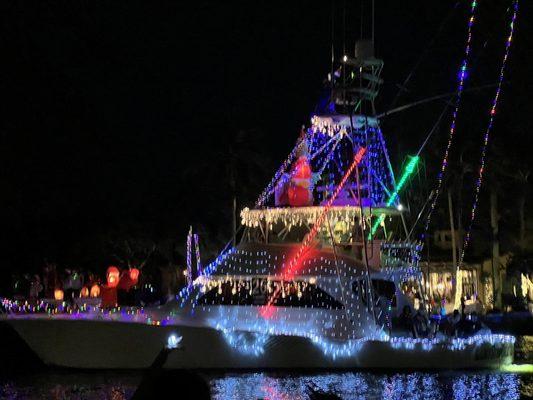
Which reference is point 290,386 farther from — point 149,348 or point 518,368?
point 518,368

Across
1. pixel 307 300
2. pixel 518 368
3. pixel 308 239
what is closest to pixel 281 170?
pixel 308 239

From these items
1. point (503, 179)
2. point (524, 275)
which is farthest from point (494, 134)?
point (524, 275)

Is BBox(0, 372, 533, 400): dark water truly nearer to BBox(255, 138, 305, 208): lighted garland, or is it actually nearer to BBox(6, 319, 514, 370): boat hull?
BBox(6, 319, 514, 370): boat hull

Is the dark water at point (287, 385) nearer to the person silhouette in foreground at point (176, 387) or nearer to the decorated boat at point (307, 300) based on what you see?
the decorated boat at point (307, 300)

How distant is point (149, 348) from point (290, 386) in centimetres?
264

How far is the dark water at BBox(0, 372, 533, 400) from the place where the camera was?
481 inches

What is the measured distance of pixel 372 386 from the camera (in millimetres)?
13430

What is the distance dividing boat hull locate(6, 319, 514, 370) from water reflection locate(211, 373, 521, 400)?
290mm

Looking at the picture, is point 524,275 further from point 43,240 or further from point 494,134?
point 43,240

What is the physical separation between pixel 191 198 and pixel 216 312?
2808cm

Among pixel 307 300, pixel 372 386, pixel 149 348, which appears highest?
pixel 307 300

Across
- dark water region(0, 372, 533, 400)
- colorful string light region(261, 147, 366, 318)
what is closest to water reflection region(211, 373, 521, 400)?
dark water region(0, 372, 533, 400)

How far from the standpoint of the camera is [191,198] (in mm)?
42125

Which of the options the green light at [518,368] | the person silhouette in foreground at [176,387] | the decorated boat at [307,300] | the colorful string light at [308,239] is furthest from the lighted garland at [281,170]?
the person silhouette in foreground at [176,387]
